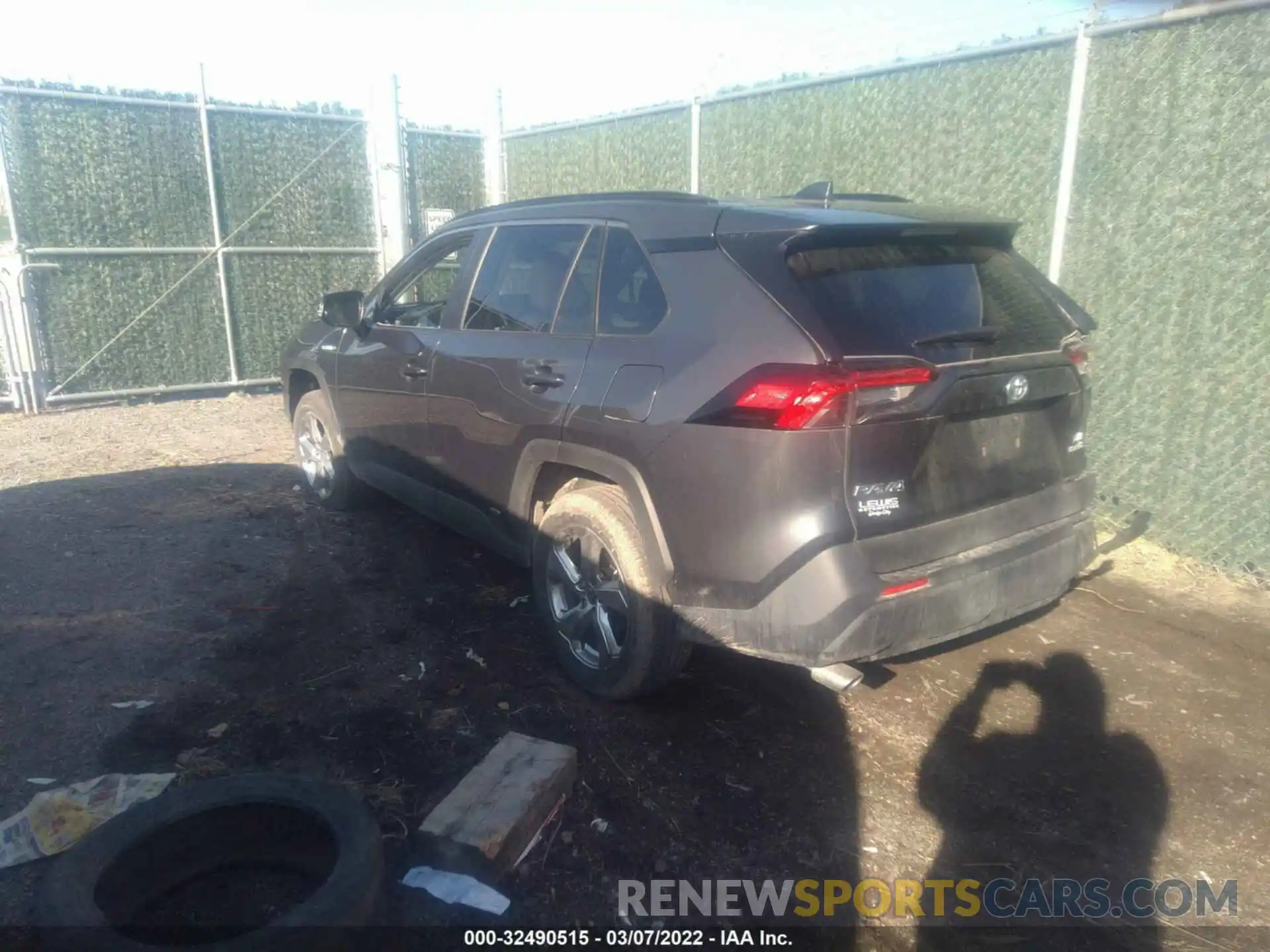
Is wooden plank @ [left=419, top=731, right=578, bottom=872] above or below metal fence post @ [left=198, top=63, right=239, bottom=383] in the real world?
below

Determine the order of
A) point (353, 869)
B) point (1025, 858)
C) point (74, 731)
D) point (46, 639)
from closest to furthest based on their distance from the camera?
point (353, 869), point (1025, 858), point (74, 731), point (46, 639)

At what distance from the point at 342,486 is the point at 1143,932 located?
4.75 metres

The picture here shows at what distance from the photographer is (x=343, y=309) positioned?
16.3 ft

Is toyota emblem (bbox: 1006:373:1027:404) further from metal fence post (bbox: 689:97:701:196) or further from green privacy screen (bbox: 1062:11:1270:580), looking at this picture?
metal fence post (bbox: 689:97:701:196)

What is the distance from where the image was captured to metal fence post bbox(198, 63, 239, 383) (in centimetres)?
921

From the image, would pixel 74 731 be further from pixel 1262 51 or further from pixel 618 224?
pixel 1262 51

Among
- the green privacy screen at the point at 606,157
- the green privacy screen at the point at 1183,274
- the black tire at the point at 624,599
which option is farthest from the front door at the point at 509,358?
the green privacy screen at the point at 606,157

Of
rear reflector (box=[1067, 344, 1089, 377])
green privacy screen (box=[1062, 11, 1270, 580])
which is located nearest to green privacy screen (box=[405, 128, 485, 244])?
green privacy screen (box=[1062, 11, 1270, 580])

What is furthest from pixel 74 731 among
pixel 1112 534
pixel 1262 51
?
pixel 1262 51

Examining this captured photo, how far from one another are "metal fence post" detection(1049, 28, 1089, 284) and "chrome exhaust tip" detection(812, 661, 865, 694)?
3711 mm

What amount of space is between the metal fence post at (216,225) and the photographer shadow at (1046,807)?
28.6 ft

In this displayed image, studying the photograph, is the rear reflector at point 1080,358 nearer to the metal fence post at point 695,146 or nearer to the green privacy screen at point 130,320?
the metal fence post at point 695,146

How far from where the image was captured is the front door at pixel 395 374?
4504mm

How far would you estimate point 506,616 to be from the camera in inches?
174
